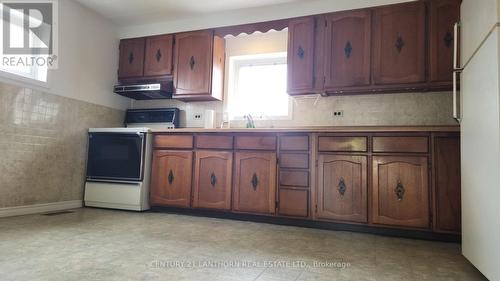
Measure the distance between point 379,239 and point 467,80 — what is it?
1325 millimetres

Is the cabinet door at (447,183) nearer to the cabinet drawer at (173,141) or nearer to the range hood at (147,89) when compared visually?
the cabinet drawer at (173,141)

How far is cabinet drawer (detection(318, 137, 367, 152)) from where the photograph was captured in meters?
2.65

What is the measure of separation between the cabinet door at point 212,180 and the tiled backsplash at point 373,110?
0.73m

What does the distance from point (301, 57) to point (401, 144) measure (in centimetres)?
135

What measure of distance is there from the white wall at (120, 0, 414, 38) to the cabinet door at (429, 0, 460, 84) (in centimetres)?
37

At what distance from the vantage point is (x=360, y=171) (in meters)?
2.63

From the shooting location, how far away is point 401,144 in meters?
2.55

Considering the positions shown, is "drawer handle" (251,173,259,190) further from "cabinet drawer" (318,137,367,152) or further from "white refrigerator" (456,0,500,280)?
"white refrigerator" (456,0,500,280)

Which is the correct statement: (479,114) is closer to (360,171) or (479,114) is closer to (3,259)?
(360,171)

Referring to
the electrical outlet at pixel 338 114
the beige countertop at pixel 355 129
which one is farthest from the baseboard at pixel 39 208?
the electrical outlet at pixel 338 114

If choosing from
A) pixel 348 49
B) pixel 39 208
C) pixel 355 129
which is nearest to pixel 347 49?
pixel 348 49

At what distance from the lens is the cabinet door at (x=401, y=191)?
246cm

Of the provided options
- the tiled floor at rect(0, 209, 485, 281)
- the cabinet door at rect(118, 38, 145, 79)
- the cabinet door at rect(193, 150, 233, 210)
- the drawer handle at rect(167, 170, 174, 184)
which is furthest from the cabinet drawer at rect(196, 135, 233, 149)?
the cabinet door at rect(118, 38, 145, 79)

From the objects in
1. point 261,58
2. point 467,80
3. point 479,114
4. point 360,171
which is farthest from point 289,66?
point 479,114
